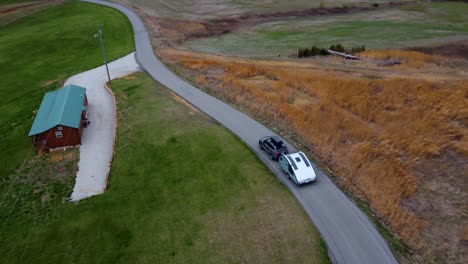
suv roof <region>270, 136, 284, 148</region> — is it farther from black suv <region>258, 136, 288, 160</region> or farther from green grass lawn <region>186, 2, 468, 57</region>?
green grass lawn <region>186, 2, 468, 57</region>

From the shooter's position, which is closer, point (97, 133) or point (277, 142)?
point (277, 142)

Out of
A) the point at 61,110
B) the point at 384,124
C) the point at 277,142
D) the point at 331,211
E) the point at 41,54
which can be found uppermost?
the point at 41,54

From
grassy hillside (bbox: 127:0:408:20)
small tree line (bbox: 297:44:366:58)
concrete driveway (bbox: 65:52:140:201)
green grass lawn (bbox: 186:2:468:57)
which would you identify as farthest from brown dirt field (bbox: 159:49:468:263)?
grassy hillside (bbox: 127:0:408:20)

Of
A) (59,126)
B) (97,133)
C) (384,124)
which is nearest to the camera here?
(59,126)

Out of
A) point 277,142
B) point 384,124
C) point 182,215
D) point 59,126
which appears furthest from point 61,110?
point 384,124

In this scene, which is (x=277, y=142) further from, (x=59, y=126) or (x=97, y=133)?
(x=59, y=126)

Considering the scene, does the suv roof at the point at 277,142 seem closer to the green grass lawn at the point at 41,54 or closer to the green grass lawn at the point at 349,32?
the green grass lawn at the point at 41,54

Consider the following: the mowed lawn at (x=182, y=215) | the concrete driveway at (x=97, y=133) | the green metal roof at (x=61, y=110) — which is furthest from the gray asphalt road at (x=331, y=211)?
the green metal roof at (x=61, y=110)
